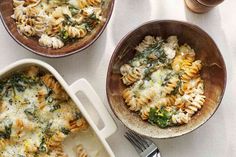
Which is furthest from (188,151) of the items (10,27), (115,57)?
(10,27)

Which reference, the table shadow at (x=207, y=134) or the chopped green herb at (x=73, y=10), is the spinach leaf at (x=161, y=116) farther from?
the chopped green herb at (x=73, y=10)

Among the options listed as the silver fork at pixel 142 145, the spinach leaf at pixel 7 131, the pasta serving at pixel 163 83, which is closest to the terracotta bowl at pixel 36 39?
the pasta serving at pixel 163 83

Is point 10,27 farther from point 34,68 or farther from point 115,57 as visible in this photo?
point 115,57

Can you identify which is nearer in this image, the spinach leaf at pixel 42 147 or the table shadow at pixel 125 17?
the spinach leaf at pixel 42 147

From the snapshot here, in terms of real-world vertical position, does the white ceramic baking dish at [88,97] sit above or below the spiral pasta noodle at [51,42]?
below

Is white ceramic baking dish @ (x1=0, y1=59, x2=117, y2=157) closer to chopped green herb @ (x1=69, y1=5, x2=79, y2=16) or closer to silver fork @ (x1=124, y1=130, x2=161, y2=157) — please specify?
silver fork @ (x1=124, y1=130, x2=161, y2=157)

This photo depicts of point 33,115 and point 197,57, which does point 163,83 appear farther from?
point 33,115

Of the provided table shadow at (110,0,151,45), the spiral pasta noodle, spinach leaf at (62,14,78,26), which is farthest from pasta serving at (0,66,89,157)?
table shadow at (110,0,151,45)
